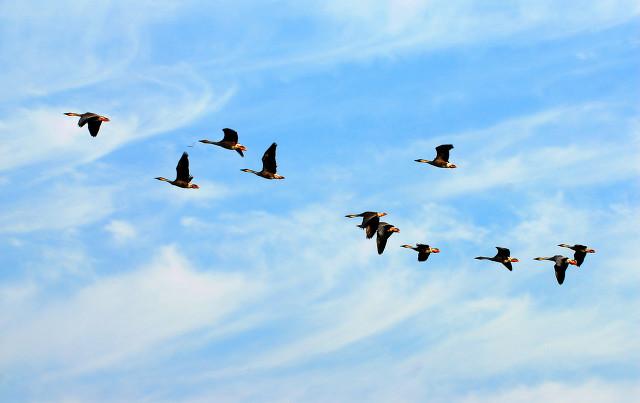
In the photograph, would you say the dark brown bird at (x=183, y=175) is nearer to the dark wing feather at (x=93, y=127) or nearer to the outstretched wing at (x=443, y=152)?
the dark wing feather at (x=93, y=127)

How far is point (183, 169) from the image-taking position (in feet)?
286

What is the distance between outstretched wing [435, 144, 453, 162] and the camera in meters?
91.1

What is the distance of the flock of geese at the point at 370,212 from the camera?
8444cm

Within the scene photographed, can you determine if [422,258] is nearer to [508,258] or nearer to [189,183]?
[508,258]

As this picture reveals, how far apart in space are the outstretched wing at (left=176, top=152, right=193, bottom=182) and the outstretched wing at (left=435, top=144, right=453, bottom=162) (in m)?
18.8

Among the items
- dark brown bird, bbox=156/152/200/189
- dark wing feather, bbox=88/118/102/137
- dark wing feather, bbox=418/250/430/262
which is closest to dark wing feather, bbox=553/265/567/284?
dark wing feather, bbox=418/250/430/262

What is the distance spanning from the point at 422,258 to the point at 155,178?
20.9m

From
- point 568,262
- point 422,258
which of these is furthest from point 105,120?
point 568,262

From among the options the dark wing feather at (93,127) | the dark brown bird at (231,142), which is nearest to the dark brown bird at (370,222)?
the dark brown bird at (231,142)

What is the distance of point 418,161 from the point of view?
311 feet

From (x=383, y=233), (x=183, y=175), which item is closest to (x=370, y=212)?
(x=383, y=233)

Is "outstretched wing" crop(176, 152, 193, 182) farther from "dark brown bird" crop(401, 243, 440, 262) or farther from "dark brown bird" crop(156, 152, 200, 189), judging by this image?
"dark brown bird" crop(401, 243, 440, 262)

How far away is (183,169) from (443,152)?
64.6 ft

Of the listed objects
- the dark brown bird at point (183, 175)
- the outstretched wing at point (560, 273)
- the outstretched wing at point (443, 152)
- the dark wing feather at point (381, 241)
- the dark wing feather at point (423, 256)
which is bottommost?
the outstretched wing at point (560, 273)
